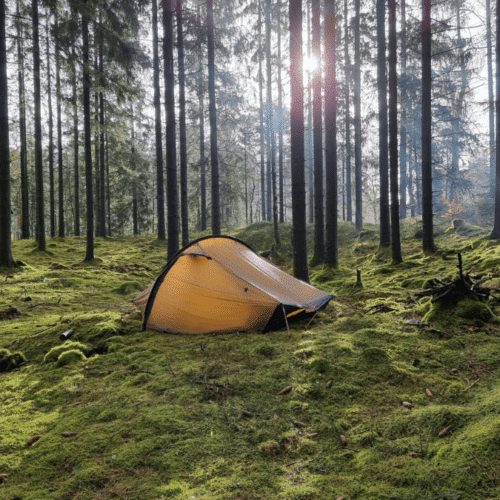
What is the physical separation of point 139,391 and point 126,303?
4526 millimetres

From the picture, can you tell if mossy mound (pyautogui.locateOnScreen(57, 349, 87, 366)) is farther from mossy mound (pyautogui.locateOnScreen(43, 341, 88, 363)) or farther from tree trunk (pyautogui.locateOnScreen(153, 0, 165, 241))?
tree trunk (pyautogui.locateOnScreen(153, 0, 165, 241))

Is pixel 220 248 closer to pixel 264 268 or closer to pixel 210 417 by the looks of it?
pixel 264 268

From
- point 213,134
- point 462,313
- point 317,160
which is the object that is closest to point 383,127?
point 317,160

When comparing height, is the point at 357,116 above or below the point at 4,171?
above

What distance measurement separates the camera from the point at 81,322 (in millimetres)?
5770

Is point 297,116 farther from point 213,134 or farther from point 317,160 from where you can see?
point 213,134

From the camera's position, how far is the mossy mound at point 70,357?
14.6ft

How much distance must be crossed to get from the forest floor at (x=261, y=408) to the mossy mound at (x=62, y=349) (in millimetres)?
24

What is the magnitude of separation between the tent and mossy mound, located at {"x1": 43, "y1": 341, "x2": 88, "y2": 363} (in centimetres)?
102

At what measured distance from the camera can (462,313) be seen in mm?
4867

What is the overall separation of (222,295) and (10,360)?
2.88 metres

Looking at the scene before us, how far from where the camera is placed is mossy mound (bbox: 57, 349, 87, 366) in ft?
14.6

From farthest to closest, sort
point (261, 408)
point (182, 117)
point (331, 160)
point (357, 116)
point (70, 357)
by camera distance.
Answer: point (357, 116), point (182, 117), point (331, 160), point (70, 357), point (261, 408)

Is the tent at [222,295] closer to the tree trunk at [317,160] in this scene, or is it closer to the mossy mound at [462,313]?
the mossy mound at [462,313]
